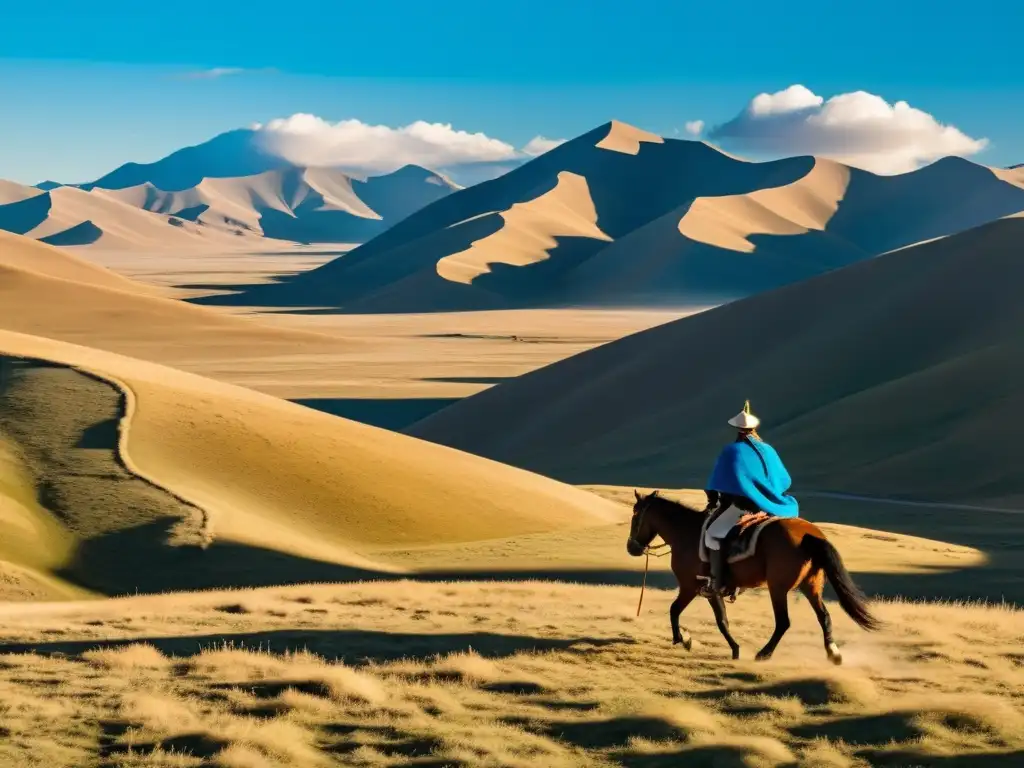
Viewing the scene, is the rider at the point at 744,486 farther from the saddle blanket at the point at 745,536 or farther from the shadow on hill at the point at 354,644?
the shadow on hill at the point at 354,644

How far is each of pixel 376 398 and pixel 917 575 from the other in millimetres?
58299

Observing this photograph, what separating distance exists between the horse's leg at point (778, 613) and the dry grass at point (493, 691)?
27 centimetres

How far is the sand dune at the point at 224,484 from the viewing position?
28406 millimetres

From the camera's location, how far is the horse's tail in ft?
41.1

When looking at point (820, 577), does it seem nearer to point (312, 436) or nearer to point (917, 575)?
point (917, 575)

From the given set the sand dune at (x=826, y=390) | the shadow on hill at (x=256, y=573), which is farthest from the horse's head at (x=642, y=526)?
the sand dune at (x=826, y=390)

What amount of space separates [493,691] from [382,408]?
68393mm

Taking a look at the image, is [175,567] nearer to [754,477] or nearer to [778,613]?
[754,477]

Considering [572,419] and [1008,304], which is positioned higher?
[1008,304]

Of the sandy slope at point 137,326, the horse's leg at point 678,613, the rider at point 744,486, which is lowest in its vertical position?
the horse's leg at point 678,613

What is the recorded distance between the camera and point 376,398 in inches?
3263

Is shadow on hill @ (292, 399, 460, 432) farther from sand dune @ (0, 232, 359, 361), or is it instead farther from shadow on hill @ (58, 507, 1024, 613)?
shadow on hill @ (58, 507, 1024, 613)

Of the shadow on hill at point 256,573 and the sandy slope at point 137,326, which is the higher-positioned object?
the sandy slope at point 137,326

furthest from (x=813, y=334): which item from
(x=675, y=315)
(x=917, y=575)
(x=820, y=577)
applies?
(x=675, y=315)
